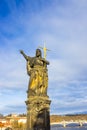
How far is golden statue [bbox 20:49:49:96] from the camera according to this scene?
33.9 ft

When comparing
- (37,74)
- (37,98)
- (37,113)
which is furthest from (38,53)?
(37,113)

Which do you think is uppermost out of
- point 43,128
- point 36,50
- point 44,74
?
point 36,50

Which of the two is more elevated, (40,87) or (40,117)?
(40,87)

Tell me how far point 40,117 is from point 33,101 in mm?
558

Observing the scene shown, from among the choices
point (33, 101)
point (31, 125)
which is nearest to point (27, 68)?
point (33, 101)

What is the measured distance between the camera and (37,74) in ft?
34.3

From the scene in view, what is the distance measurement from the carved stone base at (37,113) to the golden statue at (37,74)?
9.6 inches

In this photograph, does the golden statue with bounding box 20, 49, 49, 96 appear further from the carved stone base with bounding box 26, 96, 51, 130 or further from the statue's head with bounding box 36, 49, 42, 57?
the carved stone base with bounding box 26, 96, 51, 130

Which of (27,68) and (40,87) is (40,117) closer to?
(40,87)

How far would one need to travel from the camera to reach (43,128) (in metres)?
10.1

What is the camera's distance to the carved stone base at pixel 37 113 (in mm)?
10109

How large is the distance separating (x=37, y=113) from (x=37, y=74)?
1277 millimetres

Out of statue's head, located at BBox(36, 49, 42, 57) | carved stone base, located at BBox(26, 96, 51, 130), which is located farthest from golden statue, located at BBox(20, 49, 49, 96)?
carved stone base, located at BBox(26, 96, 51, 130)

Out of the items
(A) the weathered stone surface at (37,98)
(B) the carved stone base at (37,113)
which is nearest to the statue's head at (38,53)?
(A) the weathered stone surface at (37,98)
